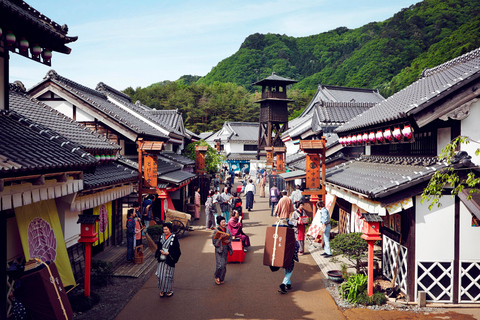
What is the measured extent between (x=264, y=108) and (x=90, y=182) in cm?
3483

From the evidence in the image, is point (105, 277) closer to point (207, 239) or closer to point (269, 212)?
point (207, 239)

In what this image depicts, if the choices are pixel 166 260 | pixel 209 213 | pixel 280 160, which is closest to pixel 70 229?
pixel 166 260

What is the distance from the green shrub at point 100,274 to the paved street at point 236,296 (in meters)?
1.13

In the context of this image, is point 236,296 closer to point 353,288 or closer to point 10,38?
point 353,288

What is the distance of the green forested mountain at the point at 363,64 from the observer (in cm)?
5131

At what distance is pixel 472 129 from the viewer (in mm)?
8391

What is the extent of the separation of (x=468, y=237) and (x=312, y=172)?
6.99 meters

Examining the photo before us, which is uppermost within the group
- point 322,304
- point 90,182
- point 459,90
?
point 459,90

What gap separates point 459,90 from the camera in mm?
8398

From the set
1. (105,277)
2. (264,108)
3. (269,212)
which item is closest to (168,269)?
(105,277)

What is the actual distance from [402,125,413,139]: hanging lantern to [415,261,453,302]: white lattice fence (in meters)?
3.16

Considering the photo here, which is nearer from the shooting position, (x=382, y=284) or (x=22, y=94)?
(x=382, y=284)

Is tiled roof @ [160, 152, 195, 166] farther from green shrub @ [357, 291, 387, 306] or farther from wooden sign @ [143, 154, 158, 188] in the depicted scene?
green shrub @ [357, 291, 387, 306]

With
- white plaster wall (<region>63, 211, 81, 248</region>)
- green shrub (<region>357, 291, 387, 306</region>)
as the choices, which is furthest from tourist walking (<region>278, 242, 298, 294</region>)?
white plaster wall (<region>63, 211, 81, 248</region>)
